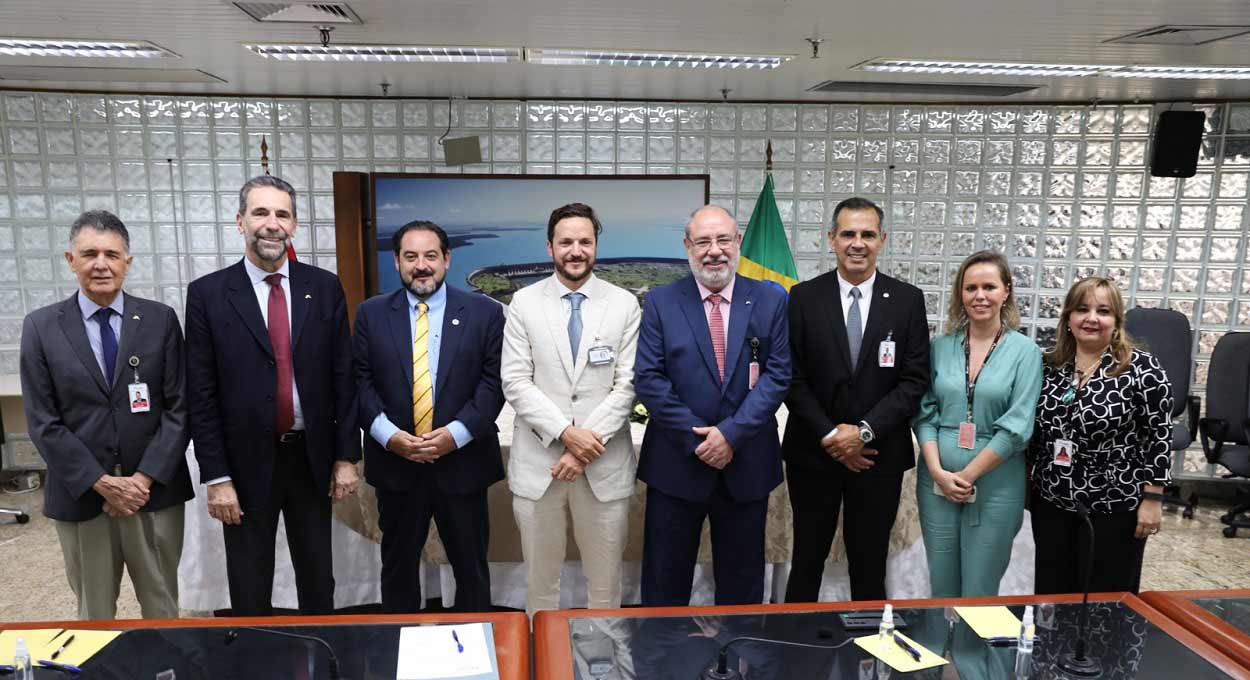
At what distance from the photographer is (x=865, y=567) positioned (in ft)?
9.91

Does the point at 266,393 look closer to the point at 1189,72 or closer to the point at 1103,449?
the point at 1103,449

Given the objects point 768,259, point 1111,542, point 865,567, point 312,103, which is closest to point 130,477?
point 865,567

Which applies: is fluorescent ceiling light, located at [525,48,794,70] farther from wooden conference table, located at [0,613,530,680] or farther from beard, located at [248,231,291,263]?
wooden conference table, located at [0,613,530,680]

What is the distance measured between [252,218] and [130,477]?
3.07ft

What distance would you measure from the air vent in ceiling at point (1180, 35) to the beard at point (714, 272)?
2.27 m

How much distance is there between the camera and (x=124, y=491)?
2.61 metres

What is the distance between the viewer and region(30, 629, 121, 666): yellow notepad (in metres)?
1.71

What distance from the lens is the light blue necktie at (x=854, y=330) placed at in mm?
2939

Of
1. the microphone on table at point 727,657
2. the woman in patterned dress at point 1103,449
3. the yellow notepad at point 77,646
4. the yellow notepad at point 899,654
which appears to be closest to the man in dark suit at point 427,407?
the yellow notepad at point 77,646

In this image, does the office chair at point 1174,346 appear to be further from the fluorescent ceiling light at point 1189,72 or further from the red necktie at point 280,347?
the red necktie at point 280,347

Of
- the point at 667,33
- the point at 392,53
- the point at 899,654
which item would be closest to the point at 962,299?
the point at 899,654

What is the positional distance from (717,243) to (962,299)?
90 cm

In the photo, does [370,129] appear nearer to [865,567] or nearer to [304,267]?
[304,267]

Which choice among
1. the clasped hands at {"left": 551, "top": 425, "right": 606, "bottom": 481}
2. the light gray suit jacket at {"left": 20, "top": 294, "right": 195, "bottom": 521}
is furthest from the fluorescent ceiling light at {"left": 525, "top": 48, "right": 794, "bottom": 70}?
the light gray suit jacket at {"left": 20, "top": 294, "right": 195, "bottom": 521}
